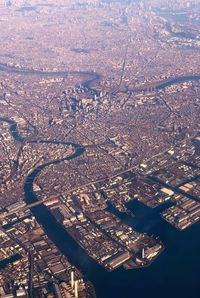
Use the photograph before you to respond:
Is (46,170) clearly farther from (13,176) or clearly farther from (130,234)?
(130,234)

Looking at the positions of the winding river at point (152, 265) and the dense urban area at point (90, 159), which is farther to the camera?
the dense urban area at point (90, 159)

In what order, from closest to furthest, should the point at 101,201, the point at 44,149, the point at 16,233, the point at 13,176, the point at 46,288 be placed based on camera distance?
the point at 46,288, the point at 16,233, the point at 101,201, the point at 13,176, the point at 44,149

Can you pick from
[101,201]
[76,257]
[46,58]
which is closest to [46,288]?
[76,257]

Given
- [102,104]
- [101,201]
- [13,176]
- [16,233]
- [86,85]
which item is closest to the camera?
[16,233]

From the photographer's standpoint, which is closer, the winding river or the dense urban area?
the winding river
